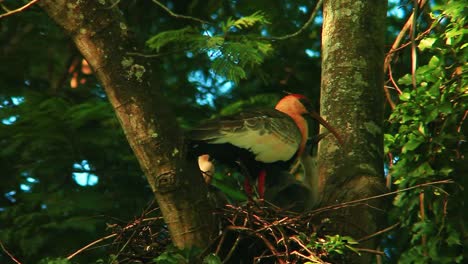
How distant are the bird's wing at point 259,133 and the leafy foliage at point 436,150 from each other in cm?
83

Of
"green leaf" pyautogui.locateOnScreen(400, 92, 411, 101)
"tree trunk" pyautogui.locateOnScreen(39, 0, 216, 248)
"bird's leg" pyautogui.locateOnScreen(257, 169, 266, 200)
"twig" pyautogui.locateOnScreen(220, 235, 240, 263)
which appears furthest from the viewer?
"bird's leg" pyautogui.locateOnScreen(257, 169, 266, 200)

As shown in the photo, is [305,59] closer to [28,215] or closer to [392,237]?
[392,237]

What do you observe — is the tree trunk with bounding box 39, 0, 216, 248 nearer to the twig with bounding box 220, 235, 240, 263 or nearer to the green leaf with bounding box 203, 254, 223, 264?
the green leaf with bounding box 203, 254, 223, 264

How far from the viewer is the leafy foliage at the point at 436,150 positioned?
5.54 metres

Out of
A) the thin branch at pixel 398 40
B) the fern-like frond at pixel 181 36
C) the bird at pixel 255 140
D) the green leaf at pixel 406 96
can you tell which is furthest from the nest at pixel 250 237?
the thin branch at pixel 398 40

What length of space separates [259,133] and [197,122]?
101 inches

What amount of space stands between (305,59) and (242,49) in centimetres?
428

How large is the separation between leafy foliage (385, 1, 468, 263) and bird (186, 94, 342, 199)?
465 millimetres

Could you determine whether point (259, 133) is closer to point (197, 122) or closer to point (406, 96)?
point (406, 96)

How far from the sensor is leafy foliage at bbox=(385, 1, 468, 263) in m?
5.54

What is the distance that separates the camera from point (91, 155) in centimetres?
788

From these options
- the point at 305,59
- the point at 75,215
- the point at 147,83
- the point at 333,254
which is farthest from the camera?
the point at 305,59

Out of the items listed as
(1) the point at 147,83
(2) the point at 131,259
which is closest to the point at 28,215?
(2) the point at 131,259

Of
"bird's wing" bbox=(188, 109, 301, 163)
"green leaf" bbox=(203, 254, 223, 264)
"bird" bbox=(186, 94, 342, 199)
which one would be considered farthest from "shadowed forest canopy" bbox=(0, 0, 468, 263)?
"bird's wing" bbox=(188, 109, 301, 163)
